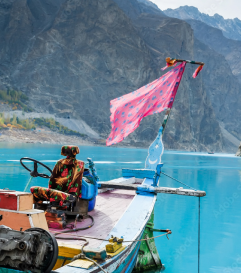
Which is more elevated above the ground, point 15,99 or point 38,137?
point 15,99

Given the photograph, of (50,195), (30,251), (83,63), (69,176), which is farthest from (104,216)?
(83,63)

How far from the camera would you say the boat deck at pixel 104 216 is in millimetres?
5356

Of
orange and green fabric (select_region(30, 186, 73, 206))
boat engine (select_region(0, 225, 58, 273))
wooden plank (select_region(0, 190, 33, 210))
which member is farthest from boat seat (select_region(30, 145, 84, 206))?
boat engine (select_region(0, 225, 58, 273))

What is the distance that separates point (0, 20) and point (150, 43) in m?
84.9

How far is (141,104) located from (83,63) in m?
155

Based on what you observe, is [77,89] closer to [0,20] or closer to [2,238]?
[0,20]

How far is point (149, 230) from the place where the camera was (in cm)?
879

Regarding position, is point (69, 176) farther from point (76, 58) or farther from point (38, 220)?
point (76, 58)

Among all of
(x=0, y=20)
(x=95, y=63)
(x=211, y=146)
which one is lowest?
(x=211, y=146)

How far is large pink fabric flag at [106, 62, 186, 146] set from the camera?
32.9ft

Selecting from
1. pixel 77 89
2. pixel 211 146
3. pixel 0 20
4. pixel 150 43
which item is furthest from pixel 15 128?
pixel 211 146

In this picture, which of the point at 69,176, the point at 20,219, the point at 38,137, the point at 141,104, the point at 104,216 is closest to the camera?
the point at 20,219

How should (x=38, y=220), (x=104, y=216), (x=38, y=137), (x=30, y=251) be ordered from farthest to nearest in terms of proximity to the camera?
(x=38, y=137), (x=104, y=216), (x=38, y=220), (x=30, y=251)

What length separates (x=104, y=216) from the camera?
23.5 feet
